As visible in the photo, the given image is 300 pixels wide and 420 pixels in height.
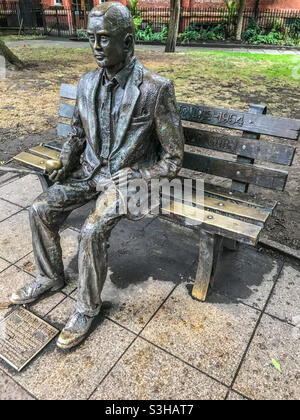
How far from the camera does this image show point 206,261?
2.64 metres

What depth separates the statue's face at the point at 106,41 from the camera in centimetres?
216

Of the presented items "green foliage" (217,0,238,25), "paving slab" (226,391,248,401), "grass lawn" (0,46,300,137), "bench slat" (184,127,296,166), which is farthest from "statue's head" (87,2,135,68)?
"green foliage" (217,0,238,25)

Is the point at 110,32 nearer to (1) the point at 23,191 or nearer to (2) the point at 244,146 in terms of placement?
(2) the point at 244,146

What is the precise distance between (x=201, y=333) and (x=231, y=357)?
0.26 metres

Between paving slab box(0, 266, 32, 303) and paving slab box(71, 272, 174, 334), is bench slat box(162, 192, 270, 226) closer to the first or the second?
paving slab box(71, 272, 174, 334)

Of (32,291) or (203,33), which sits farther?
(203,33)

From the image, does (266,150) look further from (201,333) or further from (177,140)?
(201,333)

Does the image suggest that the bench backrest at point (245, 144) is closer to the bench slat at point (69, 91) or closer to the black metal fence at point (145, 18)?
the bench slat at point (69, 91)

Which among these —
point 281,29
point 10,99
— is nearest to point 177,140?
point 10,99

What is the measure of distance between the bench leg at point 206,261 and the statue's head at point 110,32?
1351mm

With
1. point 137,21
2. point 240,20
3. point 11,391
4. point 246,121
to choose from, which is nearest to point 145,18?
point 137,21

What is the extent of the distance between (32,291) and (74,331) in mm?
537

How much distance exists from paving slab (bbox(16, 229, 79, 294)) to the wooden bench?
0.98 metres

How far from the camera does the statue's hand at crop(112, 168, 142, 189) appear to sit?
254 centimetres
